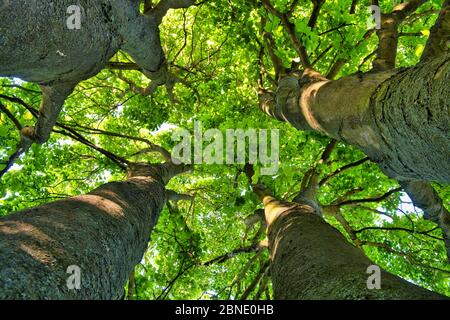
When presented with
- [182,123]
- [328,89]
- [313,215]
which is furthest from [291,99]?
[182,123]

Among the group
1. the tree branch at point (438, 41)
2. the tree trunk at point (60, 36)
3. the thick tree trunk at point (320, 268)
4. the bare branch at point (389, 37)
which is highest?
the bare branch at point (389, 37)

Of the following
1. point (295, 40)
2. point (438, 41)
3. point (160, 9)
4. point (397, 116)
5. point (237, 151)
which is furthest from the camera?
point (237, 151)

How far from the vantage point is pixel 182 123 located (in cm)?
995

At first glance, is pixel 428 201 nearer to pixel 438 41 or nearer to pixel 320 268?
pixel 438 41

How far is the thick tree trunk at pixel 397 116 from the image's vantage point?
1.87 meters

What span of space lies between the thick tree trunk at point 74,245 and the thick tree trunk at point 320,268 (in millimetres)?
1193

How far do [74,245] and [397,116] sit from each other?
2034 millimetres

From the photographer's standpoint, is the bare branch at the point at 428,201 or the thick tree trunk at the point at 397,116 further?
the bare branch at the point at 428,201

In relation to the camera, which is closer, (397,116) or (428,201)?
(397,116)

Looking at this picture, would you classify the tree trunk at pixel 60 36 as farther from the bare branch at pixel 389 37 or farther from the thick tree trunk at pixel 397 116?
the bare branch at pixel 389 37

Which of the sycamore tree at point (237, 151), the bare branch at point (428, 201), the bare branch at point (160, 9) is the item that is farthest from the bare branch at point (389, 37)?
the bare branch at point (160, 9)

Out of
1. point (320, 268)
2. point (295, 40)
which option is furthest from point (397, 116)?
point (295, 40)

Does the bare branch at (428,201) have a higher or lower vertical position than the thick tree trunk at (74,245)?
higher

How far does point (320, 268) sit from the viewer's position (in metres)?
2.31
